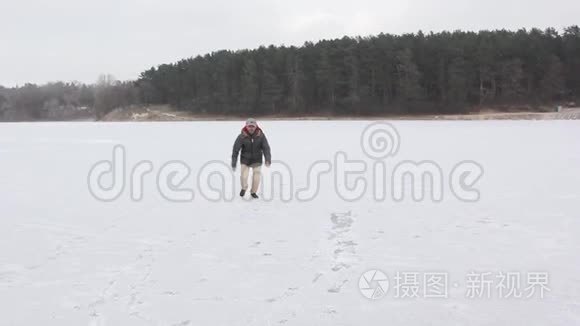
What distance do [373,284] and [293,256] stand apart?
1253mm

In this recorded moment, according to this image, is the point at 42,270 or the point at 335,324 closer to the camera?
the point at 335,324

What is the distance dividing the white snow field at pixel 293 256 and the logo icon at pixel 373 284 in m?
0.03

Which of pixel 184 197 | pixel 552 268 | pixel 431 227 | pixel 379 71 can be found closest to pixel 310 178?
pixel 184 197

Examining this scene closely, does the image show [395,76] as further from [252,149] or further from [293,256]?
[293,256]

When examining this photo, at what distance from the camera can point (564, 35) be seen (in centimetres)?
6750

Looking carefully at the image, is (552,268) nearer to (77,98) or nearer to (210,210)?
(210,210)

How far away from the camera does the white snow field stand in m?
4.57

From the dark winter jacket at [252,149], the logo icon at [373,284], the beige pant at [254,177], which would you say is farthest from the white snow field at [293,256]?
the dark winter jacket at [252,149]

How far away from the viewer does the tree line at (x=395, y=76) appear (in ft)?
207

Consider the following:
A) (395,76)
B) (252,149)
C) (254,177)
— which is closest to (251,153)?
(252,149)

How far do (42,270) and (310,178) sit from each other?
7549mm

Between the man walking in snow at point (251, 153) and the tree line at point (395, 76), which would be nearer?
the man walking in snow at point (251, 153)

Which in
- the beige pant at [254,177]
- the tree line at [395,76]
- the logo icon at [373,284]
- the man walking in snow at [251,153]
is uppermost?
the tree line at [395,76]

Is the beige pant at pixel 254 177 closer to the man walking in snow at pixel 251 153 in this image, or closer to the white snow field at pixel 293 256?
the man walking in snow at pixel 251 153
